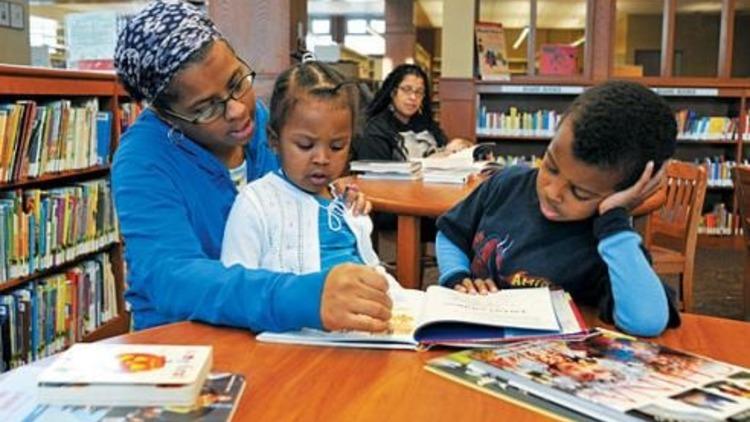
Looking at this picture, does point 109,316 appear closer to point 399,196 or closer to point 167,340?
point 399,196

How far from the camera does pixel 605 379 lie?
834 mm

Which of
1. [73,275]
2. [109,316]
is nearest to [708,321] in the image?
[73,275]

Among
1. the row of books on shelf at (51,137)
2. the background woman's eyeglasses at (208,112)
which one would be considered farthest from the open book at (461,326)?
the row of books on shelf at (51,137)

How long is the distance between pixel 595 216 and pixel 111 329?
2614mm

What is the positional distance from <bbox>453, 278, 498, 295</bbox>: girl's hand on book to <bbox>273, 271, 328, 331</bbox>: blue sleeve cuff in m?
0.33

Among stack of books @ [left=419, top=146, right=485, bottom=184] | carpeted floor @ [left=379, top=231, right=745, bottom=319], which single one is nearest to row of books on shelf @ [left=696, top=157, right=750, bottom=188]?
carpeted floor @ [left=379, top=231, right=745, bottom=319]

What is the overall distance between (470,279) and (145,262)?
57 centimetres

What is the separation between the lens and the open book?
3.16ft

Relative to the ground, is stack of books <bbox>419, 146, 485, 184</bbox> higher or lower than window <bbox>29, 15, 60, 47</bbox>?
lower

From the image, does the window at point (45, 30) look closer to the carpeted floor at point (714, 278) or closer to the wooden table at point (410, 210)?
the carpeted floor at point (714, 278)

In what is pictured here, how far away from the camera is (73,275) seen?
9.78 feet

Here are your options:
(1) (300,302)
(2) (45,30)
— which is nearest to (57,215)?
(1) (300,302)

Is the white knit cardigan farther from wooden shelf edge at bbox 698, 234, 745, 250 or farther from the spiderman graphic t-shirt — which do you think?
wooden shelf edge at bbox 698, 234, 745, 250

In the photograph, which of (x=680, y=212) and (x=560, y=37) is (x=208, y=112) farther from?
(x=560, y=37)
